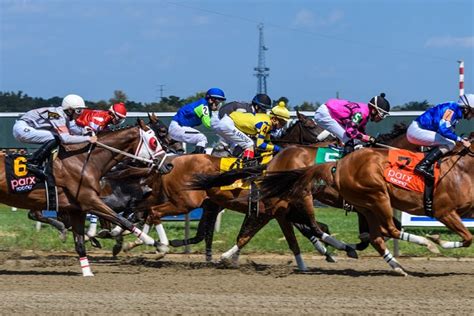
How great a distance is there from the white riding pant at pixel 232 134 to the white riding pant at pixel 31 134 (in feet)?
8.24

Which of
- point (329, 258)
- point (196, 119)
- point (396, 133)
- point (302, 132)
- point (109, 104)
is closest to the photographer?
point (329, 258)

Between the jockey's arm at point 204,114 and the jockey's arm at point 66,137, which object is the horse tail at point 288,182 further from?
the jockey's arm at point 204,114

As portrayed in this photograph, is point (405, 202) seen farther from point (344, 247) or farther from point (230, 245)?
point (230, 245)

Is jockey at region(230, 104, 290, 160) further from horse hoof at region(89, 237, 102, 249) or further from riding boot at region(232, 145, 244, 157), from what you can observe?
horse hoof at region(89, 237, 102, 249)

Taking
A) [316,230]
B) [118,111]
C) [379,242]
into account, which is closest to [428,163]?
[379,242]

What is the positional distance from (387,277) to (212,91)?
13.6ft

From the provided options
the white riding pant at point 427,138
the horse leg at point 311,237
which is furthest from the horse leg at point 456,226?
the horse leg at point 311,237

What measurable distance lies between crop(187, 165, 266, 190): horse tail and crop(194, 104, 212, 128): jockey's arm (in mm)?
2094

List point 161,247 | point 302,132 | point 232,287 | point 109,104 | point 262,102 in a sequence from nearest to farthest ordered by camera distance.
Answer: point 232,287
point 161,247
point 262,102
point 302,132
point 109,104

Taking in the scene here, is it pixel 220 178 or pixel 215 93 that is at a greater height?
pixel 215 93

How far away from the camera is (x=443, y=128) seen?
932 centimetres

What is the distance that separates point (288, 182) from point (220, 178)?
2.94 feet

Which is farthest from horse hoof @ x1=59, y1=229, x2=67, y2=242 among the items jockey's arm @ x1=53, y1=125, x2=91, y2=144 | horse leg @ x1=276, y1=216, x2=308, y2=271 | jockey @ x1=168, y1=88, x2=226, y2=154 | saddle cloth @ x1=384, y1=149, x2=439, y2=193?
saddle cloth @ x1=384, y1=149, x2=439, y2=193

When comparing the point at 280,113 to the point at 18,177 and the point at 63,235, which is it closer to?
the point at 63,235
